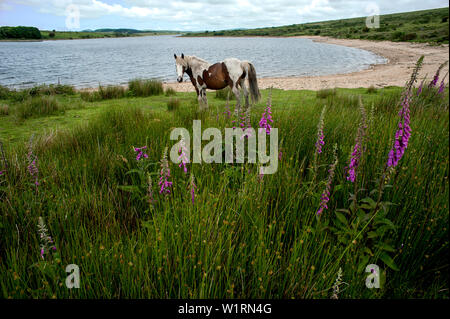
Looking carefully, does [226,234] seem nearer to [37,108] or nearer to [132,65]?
[37,108]

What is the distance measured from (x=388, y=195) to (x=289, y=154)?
1296 millimetres

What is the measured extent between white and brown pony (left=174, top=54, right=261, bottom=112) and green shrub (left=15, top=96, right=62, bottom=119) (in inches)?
167

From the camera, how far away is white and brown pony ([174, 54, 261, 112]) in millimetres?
8266

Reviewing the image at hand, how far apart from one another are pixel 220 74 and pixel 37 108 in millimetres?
5937

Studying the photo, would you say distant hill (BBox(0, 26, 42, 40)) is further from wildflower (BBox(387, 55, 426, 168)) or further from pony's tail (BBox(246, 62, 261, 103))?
wildflower (BBox(387, 55, 426, 168))

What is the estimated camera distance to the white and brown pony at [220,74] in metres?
8.27

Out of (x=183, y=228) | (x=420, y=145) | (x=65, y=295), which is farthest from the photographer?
(x=420, y=145)

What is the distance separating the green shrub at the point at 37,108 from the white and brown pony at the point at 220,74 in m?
4.23

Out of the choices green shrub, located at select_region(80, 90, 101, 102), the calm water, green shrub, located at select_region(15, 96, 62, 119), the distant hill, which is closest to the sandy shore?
the calm water

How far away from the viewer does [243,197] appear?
2.23m

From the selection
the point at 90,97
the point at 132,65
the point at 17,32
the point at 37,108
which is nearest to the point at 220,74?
the point at 37,108

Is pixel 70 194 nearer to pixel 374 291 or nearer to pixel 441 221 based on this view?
pixel 374 291

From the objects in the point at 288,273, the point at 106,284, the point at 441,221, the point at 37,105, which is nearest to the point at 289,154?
the point at 441,221

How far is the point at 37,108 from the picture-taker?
8.27m
